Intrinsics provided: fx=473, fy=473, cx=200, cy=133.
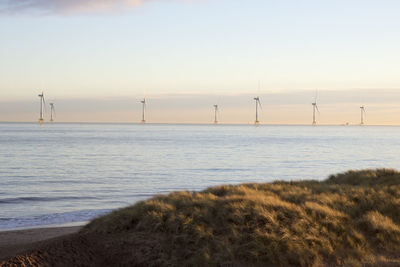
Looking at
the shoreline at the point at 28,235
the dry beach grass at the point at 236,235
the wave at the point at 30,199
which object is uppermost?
the dry beach grass at the point at 236,235

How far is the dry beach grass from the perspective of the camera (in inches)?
500

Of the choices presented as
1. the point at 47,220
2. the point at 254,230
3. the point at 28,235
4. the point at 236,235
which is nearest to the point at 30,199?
the point at 47,220

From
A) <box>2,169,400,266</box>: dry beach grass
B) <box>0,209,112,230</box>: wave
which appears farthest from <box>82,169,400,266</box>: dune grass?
<box>0,209,112,230</box>: wave

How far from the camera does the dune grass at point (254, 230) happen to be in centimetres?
1280

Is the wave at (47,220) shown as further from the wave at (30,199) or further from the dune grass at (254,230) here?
the dune grass at (254,230)

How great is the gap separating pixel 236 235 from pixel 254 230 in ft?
1.93

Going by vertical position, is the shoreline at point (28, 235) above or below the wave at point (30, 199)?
above

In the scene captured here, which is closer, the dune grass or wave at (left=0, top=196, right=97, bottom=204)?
the dune grass

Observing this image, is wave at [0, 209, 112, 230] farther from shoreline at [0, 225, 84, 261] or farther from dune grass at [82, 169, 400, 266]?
dune grass at [82, 169, 400, 266]

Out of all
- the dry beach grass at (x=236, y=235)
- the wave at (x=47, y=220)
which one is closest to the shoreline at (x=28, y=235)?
the wave at (x=47, y=220)

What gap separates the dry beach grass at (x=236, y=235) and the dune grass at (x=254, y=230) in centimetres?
3

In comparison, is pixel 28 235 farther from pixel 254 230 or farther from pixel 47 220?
pixel 254 230

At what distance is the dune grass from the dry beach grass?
0.03m

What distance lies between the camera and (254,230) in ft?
44.9
